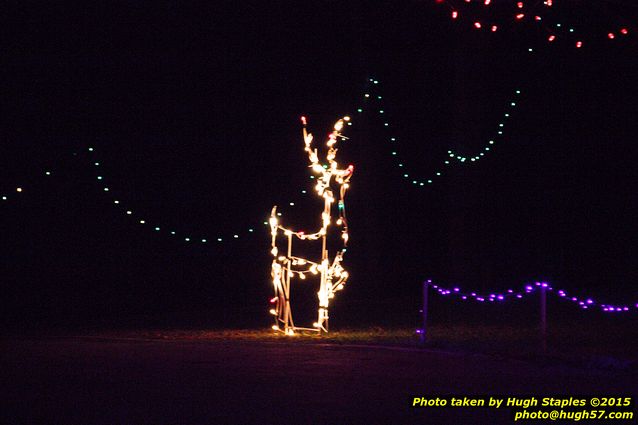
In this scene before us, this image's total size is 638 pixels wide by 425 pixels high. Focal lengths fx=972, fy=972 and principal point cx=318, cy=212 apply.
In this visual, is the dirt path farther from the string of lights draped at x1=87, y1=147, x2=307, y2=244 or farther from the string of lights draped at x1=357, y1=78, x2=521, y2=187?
the string of lights draped at x1=87, y1=147, x2=307, y2=244

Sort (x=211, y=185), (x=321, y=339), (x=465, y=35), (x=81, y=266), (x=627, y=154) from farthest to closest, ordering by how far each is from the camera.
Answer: (x=627, y=154) < (x=211, y=185) < (x=81, y=266) < (x=465, y=35) < (x=321, y=339)

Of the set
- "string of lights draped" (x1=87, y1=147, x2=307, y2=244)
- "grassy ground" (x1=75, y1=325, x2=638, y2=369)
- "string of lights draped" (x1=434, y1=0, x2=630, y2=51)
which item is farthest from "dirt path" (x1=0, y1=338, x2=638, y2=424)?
"string of lights draped" (x1=87, y1=147, x2=307, y2=244)

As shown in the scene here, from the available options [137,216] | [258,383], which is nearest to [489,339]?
[258,383]

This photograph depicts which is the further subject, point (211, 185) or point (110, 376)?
point (211, 185)

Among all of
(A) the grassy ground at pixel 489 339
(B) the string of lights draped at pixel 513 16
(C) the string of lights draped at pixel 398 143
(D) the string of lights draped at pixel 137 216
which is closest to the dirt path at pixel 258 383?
(A) the grassy ground at pixel 489 339

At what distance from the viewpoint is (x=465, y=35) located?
21.6m

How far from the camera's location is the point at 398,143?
29.4m

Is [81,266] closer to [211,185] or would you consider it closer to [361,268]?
[211,185]

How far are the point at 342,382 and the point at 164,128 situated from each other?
61.7ft

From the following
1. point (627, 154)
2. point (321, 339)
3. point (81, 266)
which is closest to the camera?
point (321, 339)

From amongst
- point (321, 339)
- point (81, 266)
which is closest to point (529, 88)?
point (81, 266)

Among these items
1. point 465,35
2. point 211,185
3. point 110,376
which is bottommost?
point 110,376

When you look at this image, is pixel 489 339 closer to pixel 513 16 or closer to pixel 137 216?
pixel 513 16

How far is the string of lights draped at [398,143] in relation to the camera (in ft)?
70.4
